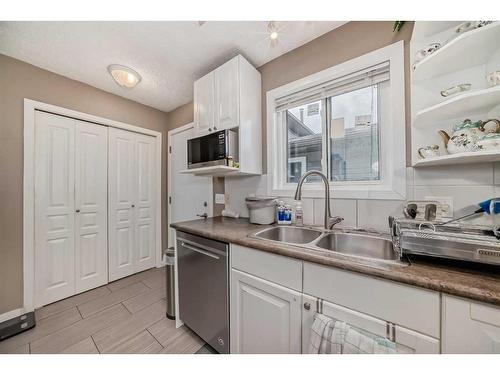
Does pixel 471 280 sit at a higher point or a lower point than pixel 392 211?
lower

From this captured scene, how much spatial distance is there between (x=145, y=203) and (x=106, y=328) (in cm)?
141

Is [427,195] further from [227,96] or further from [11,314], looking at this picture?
[11,314]

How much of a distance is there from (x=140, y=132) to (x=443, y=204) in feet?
9.87

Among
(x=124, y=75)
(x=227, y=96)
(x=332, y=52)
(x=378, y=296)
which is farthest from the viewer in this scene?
(x=124, y=75)

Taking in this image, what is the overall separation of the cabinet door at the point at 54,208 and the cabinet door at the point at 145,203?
2.09 feet

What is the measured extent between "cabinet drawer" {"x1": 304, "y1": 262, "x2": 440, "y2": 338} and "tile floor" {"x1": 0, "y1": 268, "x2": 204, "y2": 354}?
1.11 m

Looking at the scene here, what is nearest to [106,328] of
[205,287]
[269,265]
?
[205,287]

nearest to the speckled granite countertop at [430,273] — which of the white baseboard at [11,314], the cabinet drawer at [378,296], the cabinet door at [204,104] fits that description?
the cabinet drawer at [378,296]

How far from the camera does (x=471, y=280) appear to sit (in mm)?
575

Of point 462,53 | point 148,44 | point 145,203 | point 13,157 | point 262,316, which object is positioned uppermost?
point 148,44

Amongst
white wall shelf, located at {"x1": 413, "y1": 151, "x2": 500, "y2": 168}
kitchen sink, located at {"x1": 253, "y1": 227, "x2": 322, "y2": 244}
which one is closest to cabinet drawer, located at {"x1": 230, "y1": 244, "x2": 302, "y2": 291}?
kitchen sink, located at {"x1": 253, "y1": 227, "x2": 322, "y2": 244}

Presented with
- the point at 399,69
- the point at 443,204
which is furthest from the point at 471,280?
the point at 399,69

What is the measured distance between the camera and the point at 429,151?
0.96 metres
